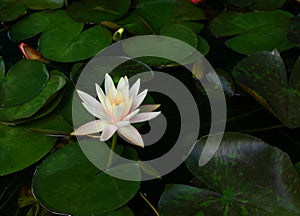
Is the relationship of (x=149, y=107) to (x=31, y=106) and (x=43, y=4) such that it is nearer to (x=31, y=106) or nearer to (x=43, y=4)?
(x=31, y=106)

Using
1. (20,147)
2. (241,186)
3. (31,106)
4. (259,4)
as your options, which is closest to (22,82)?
(31,106)

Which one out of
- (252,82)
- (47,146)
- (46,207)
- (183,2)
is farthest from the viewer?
(183,2)

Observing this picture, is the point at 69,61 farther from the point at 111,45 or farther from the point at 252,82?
the point at 252,82

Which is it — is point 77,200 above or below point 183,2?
below

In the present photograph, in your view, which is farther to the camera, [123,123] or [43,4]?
[43,4]

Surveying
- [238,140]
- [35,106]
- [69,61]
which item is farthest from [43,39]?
[238,140]

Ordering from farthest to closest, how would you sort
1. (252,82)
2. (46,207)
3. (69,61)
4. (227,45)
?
(227,45), (69,61), (252,82), (46,207)

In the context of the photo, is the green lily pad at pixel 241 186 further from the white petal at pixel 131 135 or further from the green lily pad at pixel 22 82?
the green lily pad at pixel 22 82
